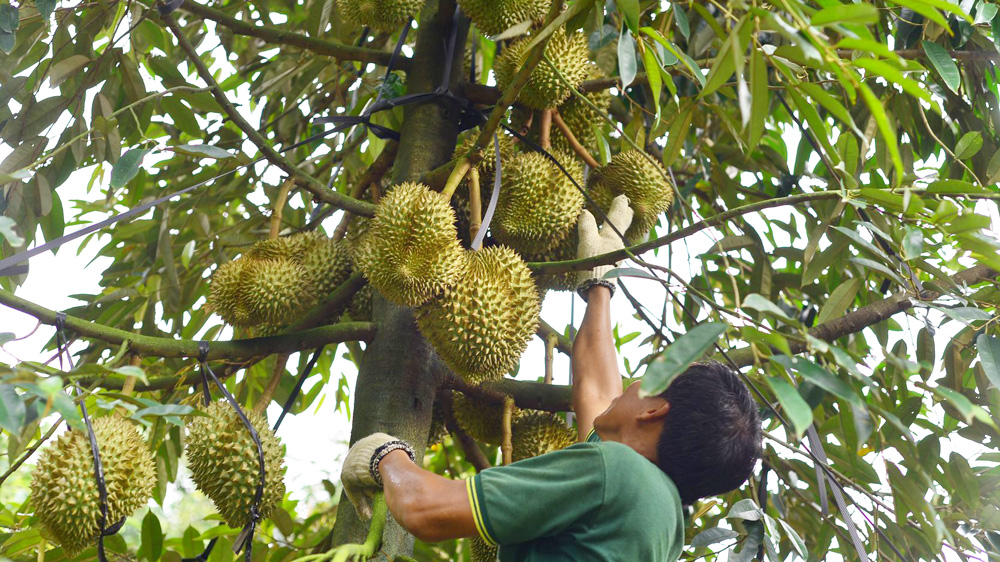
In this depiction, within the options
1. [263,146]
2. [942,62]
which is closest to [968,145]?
[942,62]

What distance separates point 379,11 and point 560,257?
66 centimetres

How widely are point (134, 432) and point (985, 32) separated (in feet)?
5.68

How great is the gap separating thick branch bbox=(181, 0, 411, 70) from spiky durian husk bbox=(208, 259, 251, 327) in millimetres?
473

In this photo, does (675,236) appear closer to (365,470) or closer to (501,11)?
(365,470)

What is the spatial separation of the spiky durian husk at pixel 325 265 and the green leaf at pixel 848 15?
1.12m

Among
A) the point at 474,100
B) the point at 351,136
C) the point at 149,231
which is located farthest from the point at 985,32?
the point at 149,231

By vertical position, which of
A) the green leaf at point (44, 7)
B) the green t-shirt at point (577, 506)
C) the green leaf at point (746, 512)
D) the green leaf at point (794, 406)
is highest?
the green leaf at point (44, 7)

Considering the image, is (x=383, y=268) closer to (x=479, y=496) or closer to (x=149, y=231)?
(x=479, y=496)

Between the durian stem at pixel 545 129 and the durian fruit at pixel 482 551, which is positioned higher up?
the durian stem at pixel 545 129

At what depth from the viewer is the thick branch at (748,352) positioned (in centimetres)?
173

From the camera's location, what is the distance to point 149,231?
98.5 inches

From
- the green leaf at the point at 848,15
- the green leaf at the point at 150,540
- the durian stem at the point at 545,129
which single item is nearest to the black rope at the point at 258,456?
the green leaf at the point at 150,540

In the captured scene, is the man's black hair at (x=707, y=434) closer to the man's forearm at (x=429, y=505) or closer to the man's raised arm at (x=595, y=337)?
the man's raised arm at (x=595, y=337)

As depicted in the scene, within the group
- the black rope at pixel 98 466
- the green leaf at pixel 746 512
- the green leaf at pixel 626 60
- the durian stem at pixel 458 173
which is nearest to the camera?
the green leaf at pixel 626 60
